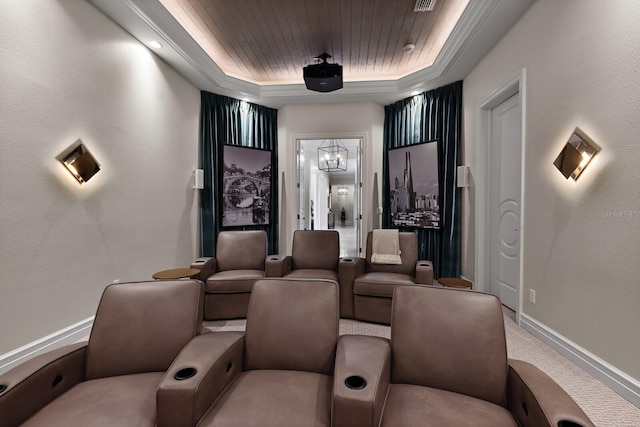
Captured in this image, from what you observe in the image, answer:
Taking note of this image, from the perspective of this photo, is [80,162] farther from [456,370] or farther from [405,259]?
[405,259]

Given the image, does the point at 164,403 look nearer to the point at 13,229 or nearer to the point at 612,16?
the point at 13,229

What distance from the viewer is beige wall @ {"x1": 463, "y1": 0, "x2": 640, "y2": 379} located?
6.05ft

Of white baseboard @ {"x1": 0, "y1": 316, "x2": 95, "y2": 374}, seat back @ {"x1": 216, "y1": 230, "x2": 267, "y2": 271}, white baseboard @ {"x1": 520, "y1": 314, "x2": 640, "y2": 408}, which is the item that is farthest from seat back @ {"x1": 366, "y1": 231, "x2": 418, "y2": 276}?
white baseboard @ {"x1": 0, "y1": 316, "x2": 95, "y2": 374}

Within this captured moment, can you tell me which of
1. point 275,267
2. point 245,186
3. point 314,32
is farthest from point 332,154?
point 275,267

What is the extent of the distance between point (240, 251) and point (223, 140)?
213 centimetres

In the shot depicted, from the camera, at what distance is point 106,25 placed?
2.87 m

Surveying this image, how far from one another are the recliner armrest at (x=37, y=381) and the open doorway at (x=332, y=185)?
4.05 meters

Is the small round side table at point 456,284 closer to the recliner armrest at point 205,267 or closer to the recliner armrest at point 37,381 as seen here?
the recliner armrest at point 205,267

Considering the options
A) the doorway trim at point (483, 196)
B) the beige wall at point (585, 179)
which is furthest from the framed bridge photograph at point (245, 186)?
the beige wall at point (585, 179)

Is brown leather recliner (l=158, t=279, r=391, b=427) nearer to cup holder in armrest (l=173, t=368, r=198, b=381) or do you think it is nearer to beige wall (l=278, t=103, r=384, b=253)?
cup holder in armrest (l=173, t=368, r=198, b=381)

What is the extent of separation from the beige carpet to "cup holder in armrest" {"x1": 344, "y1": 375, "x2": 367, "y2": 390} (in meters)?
1.56

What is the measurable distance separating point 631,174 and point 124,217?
14.0 feet

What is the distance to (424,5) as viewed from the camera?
2.99 metres

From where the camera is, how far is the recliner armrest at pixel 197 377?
1.01m
